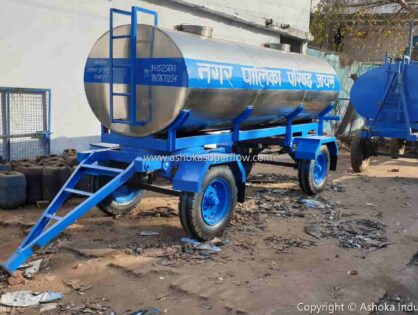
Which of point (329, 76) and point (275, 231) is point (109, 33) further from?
point (329, 76)

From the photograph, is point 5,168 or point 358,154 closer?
point 5,168

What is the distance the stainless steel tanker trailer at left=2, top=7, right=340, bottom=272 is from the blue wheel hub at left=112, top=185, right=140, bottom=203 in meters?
0.02

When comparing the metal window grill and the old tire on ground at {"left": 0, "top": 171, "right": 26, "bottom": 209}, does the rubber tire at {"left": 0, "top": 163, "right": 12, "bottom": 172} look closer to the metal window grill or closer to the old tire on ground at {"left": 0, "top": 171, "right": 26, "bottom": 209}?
the old tire on ground at {"left": 0, "top": 171, "right": 26, "bottom": 209}

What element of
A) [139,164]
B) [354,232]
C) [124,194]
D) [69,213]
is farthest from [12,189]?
[354,232]

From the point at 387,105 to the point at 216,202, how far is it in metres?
5.75

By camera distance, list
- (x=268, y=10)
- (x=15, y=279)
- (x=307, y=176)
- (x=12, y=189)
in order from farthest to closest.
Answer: (x=268, y=10)
(x=307, y=176)
(x=12, y=189)
(x=15, y=279)

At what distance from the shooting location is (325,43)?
1870cm

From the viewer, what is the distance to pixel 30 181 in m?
6.45

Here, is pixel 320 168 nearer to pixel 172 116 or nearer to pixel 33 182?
pixel 172 116

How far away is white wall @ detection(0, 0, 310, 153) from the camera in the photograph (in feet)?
23.1

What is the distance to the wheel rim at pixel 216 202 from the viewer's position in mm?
5336

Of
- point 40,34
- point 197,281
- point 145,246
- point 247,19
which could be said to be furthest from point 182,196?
point 247,19

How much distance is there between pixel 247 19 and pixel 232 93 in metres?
7.06

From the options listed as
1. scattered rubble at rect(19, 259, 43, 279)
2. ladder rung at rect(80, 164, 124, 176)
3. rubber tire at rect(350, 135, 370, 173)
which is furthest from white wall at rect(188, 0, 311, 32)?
scattered rubble at rect(19, 259, 43, 279)
